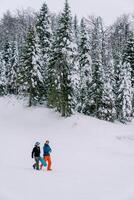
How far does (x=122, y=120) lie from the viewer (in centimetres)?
5209

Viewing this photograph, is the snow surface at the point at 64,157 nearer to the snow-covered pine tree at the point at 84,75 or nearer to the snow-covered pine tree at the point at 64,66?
the snow-covered pine tree at the point at 64,66

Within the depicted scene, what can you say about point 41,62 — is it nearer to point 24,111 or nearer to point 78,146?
point 24,111

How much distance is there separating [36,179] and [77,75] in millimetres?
28138

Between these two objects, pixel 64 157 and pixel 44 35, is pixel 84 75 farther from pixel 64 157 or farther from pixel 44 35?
pixel 64 157

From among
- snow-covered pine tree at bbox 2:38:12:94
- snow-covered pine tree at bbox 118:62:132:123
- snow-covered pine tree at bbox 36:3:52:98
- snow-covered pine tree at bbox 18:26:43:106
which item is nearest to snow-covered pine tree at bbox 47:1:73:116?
snow-covered pine tree at bbox 18:26:43:106

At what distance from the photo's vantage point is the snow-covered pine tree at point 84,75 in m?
47.8

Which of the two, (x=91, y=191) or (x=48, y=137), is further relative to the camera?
(x=48, y=137)

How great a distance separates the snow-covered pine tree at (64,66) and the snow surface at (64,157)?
6.25ft

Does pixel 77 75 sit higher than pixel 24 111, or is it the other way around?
pixel 77 75

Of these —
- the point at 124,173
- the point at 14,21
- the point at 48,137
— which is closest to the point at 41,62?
the point at 48,137

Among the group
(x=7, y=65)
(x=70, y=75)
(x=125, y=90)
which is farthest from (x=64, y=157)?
(x=7, y=65)

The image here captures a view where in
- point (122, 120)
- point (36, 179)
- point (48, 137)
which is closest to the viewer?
point (36, 179)

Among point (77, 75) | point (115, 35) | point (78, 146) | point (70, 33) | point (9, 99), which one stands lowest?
point (78, 146)

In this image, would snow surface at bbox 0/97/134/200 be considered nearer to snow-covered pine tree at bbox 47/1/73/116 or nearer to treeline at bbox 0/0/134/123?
snow-covered pine tree at bbox 47/1/73/116
